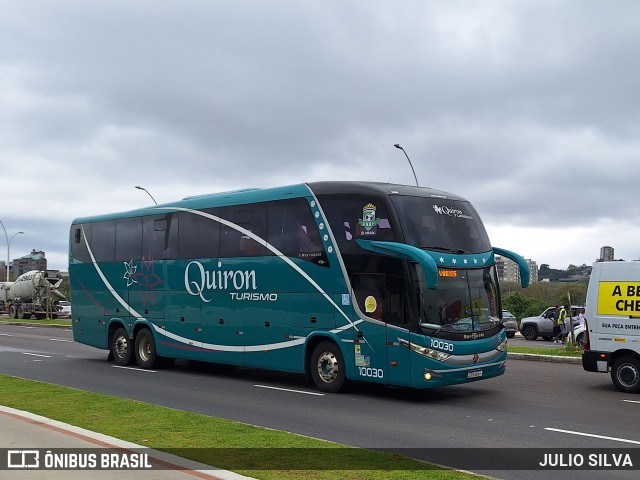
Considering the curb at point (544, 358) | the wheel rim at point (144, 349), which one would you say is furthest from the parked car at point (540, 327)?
the wheel rim at point (144, 349)

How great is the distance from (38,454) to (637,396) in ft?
35.7

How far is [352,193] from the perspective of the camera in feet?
45.6

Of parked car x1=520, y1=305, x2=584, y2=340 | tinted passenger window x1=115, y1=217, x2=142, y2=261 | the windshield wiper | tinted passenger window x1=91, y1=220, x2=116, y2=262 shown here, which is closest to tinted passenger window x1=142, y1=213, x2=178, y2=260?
tinted passenger window x1=115, y1=217, x2=142, y2=261

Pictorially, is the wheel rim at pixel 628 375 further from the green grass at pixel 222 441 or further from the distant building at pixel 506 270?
the green grass at pixel 222 441

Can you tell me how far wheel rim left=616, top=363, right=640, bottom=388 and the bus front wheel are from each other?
5457 millimetres

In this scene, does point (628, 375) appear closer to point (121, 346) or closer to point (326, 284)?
point (326, 284)

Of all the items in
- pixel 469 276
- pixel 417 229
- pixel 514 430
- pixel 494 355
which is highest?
pixel 417 229

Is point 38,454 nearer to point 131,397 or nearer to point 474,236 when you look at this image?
point 131,397

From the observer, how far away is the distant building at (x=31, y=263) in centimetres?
8949

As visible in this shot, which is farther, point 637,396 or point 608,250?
point 608,250

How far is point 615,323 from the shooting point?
14.2 metres

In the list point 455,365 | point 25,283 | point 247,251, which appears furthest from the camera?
point 25,283

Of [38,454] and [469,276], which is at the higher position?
[469,276]

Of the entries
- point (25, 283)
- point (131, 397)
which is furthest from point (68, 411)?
point (25, 283)
